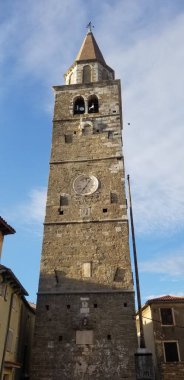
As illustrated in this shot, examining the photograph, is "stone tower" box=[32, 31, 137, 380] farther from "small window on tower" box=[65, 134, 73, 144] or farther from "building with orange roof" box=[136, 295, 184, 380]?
"building with orange roof" box=[136, 295, 184, 380]

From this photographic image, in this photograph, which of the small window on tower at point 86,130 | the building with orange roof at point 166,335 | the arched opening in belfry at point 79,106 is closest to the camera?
the building with orange roof at point 166,335

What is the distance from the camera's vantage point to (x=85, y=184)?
18750mm

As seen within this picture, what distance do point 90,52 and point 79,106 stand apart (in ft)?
17.1

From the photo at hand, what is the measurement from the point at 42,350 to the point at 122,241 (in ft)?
18.5

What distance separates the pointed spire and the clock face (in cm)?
936

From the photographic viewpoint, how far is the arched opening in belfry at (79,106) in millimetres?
22120

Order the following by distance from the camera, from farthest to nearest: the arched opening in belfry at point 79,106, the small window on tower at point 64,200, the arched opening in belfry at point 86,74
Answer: the arched opening in belfry at point 86,74, the arched opening in belfry at point 79,106, the small window on tower at point 64,200

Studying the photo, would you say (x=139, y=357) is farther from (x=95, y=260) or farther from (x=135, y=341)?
(x=95, y=260)

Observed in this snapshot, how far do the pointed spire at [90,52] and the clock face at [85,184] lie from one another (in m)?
9.36

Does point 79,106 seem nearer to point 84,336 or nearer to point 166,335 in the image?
point 84,336

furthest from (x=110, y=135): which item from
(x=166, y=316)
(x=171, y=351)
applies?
(x=171, y=351)

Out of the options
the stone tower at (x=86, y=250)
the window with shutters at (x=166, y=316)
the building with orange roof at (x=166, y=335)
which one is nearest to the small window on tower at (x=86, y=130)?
the stone tower at (x=86, y=250)

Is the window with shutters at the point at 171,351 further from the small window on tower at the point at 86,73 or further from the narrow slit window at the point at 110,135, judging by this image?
the small window on tower at the point at 86,73

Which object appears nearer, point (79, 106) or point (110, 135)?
point (110, 135)
